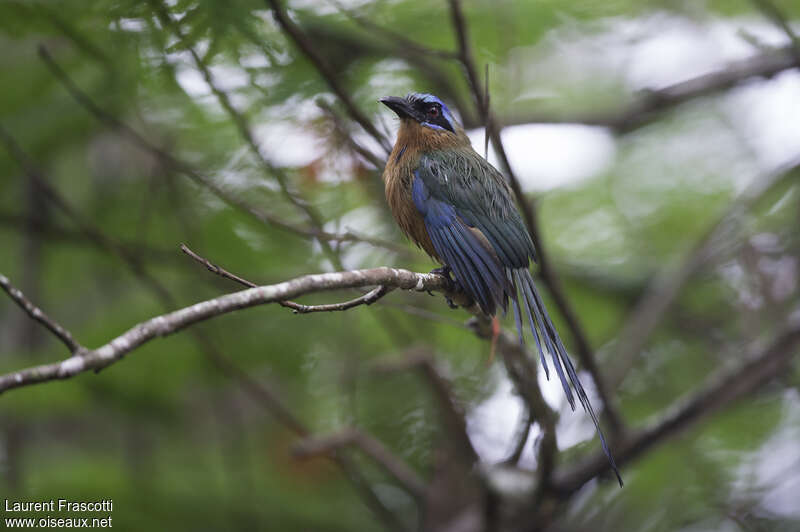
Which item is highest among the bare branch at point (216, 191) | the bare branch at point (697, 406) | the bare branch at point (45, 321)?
the bare branch at point (216, 191)

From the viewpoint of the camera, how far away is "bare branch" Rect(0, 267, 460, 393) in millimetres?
1712

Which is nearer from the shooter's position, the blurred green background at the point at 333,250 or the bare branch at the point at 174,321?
the bare branch at the point at 174,321

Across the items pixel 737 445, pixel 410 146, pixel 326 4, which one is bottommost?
pixel 737 445

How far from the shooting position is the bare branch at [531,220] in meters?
3.50

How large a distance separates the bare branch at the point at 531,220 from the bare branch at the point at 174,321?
1.48 m

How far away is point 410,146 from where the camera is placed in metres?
4.07

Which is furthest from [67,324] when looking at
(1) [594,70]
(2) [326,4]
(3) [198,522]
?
(1) [594,70]

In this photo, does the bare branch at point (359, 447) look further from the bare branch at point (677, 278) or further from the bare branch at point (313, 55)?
the bare branch at point (313, 55)

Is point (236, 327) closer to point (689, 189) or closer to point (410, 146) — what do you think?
point (410, 146)

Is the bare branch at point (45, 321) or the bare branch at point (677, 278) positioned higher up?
the bare branch at point (677, 278)

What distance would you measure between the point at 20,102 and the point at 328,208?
1963mm

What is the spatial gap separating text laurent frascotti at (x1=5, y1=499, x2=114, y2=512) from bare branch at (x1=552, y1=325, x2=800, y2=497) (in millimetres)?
2529

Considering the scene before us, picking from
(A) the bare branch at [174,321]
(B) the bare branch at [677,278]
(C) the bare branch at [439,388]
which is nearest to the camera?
(A) the bare branch at [174,321]

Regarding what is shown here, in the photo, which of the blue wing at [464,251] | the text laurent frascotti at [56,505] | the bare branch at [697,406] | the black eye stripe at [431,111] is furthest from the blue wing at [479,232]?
the text laurent frascotti at [56,505]
